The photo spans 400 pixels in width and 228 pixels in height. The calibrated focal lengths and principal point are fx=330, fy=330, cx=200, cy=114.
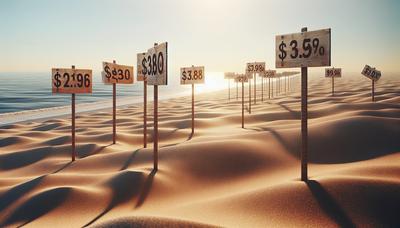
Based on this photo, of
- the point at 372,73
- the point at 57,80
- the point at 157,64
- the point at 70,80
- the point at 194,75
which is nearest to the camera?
the point at 157,64

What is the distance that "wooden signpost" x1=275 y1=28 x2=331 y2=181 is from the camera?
4578 millimetres

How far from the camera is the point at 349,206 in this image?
392 cm

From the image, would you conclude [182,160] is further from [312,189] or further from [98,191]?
[312,189]

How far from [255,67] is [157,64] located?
8.91 meters

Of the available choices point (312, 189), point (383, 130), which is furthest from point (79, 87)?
point (383, 130)

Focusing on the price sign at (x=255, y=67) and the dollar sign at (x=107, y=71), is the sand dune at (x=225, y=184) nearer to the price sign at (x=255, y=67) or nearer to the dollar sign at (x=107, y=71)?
the dollar sign at (x=107, y=71)

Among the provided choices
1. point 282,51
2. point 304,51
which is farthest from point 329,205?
point 282,51

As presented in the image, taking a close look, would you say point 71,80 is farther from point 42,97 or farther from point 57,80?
point 42,97

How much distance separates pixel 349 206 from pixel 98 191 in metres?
3.89

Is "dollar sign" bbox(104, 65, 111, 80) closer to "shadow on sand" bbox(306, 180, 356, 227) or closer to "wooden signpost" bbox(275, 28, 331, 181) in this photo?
"wooden signpost" bbox(275, 28, 331, 181)

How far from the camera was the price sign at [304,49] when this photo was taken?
15.0 ft

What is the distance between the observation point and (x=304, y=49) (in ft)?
15.7

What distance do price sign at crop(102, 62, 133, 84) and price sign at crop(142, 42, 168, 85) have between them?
10.1 feet

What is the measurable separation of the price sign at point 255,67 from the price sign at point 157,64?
8.38m
